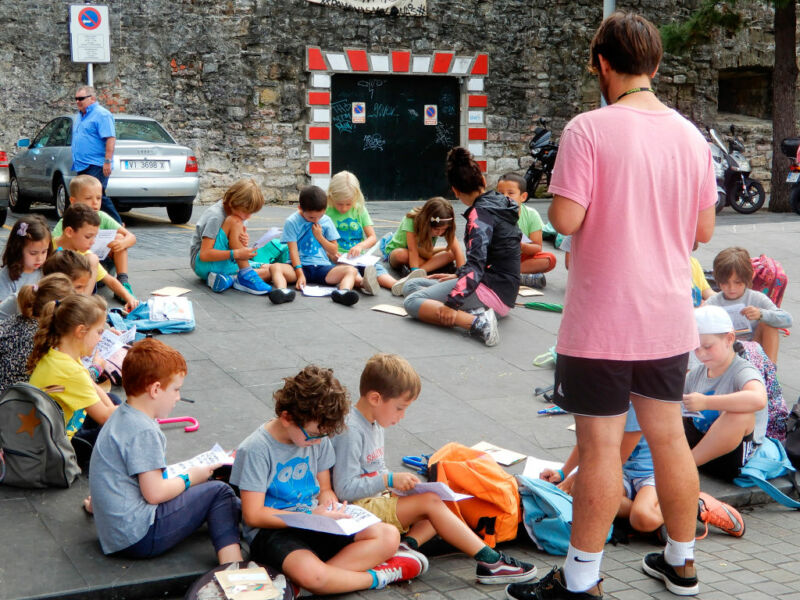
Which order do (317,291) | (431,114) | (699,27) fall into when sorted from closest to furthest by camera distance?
(317,291)
(699,27)
(431,114)

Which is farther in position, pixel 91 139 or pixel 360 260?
pixel 91 139

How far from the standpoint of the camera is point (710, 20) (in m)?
16.9

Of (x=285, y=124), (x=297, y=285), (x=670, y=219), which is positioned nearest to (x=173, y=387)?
(x=670, y=219)

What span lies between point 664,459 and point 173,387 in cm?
192

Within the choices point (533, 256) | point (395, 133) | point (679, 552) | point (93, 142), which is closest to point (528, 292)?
point (533, 256)

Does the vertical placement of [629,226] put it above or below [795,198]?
above

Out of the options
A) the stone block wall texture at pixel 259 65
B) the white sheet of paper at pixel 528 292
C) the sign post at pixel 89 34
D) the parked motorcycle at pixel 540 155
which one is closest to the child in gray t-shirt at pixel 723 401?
the white sheet of paper at pixel 528 292

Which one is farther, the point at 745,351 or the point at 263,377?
the point at 263,377

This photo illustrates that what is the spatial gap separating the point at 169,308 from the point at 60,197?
653 cm

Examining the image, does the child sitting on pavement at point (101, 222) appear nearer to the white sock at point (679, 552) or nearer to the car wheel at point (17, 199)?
the white sock at point (679, 552)

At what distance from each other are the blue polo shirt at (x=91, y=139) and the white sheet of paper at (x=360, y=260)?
3328mm

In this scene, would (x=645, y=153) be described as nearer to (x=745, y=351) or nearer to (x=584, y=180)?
(x=584, y=180)

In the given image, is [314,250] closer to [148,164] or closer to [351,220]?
[351,220]

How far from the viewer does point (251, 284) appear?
8.41 metres
